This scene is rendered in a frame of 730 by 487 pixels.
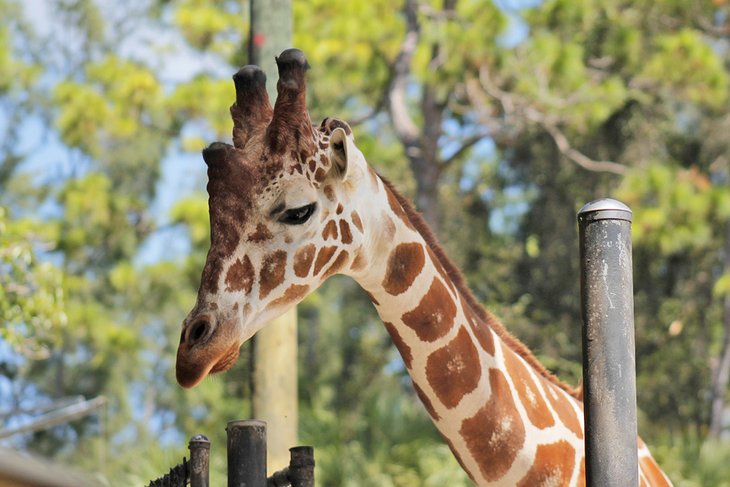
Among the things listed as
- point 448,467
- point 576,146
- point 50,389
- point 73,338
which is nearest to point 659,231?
point 448,467

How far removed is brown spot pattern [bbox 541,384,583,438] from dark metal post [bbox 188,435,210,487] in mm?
1256

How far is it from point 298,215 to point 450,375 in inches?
28.8

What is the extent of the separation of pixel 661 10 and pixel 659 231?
19.8 ft

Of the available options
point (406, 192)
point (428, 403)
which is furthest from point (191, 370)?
point (406, 192)

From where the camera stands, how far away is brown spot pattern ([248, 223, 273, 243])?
3.26m

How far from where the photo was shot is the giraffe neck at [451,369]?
3650 millimetres

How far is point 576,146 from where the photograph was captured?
20.8 metres

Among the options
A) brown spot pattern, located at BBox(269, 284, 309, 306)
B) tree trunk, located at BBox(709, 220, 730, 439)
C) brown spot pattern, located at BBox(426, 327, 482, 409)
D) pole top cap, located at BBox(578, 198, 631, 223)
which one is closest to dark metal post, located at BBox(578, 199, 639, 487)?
pole top cap, located at BBox(578, 198, 631, 223)

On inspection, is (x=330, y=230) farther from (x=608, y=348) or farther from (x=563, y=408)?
(x=563, y=408)

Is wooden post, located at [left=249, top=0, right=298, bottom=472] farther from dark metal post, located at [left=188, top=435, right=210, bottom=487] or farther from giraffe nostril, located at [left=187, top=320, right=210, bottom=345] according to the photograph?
giraffe nostril, located at [left=187, top=320, right=210, bottom=345]

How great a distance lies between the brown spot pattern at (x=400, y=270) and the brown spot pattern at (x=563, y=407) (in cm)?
71

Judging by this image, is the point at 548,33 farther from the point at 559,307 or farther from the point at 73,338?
the point at 73,338

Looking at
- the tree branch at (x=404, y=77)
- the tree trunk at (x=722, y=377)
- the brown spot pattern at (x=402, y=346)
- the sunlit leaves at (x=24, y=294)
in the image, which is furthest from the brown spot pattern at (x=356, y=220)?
the tree trunk at (x=722, y=377)

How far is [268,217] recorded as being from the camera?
329cm
